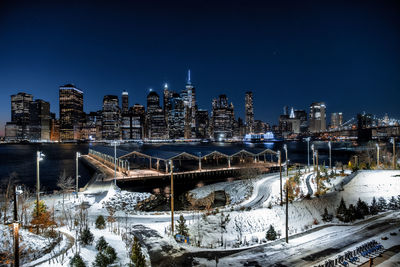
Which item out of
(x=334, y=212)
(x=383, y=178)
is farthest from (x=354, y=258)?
(x=383, y=178)

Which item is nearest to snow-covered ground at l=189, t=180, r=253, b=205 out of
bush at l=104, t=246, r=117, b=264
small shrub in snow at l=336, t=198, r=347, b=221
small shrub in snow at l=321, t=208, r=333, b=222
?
small shrub in snow at l=321, t=208, r=333, b=222

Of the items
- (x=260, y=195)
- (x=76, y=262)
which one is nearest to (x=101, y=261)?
(x=76, y=262)

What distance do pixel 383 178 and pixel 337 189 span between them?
576 cm

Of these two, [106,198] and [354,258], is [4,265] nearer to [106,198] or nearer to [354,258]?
[354,258]

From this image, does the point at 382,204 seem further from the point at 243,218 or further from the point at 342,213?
the point at 243,218

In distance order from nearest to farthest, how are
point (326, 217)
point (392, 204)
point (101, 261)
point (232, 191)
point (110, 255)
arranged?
point (101, 261) → point (110, 255) → point (326, 217) → point (392, 204) → point (232, 191)

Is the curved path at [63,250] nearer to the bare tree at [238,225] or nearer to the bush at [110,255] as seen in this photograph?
the bush at [110,255]

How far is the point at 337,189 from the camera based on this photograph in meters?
28.9

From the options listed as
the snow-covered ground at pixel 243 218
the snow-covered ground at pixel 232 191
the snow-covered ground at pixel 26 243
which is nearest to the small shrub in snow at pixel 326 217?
the snow-covered ground at pixel 243 218

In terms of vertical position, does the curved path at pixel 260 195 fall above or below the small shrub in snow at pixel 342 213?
below

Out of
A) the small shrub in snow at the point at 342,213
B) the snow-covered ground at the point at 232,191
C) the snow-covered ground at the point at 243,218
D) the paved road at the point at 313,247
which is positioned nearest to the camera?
the paved road at the point at 313,247

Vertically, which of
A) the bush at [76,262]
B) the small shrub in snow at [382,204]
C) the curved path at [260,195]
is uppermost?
the bush at [76,262]

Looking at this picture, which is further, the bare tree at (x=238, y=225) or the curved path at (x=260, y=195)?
the curved path at (x=260, y=195)

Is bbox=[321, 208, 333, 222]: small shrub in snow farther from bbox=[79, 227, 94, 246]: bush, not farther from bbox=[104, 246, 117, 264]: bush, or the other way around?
bbox=[79, 227, 94, 246]: bush
